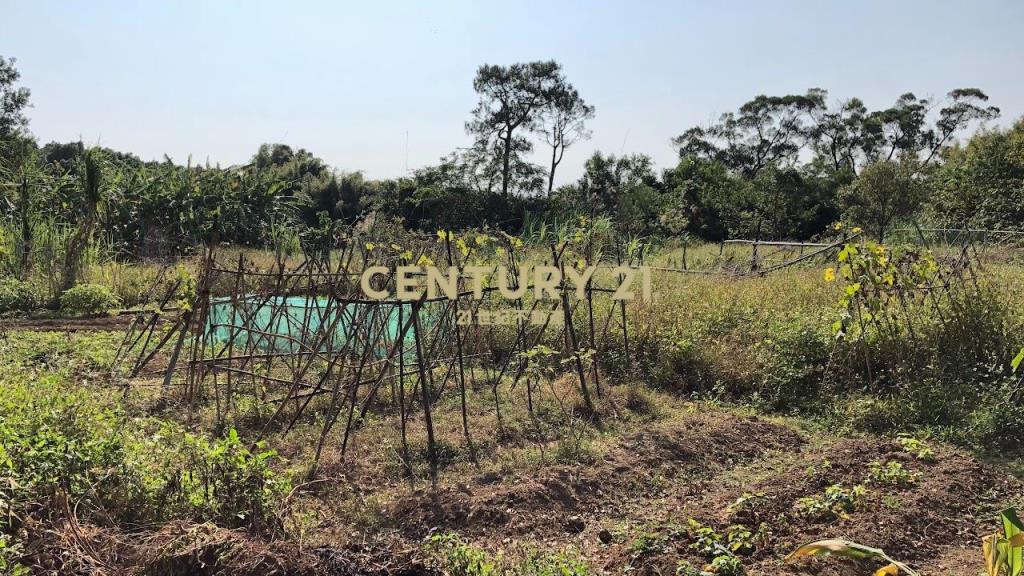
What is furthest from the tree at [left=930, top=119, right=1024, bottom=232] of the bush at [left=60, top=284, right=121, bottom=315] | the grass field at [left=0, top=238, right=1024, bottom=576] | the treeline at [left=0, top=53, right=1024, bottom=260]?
the bush at [left=60, top=284, right=121, bottom=315]

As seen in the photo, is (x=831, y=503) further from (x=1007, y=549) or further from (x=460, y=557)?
(x=460, y=557)

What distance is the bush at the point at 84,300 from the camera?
326 inches

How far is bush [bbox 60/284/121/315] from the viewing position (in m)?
8.27

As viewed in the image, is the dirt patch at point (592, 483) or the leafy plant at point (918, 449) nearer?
the dirt patch at point (592, 483)

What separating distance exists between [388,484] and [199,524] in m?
1.29

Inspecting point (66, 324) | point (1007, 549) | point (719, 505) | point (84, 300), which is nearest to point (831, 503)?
point (719, 505)

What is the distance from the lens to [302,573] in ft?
8.16

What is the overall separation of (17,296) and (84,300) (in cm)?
90

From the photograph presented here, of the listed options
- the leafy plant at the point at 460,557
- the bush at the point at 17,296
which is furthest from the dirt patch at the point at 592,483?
the bush at the point at 17,296

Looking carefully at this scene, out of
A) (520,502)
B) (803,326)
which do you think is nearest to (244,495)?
(520,502)

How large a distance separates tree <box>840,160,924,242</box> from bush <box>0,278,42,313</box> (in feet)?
50.9

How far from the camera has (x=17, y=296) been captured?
8.34 m

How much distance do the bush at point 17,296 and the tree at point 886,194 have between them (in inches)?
Answer: 610

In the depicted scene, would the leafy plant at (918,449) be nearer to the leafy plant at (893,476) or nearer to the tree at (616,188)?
the leafy plant at (893,476)
